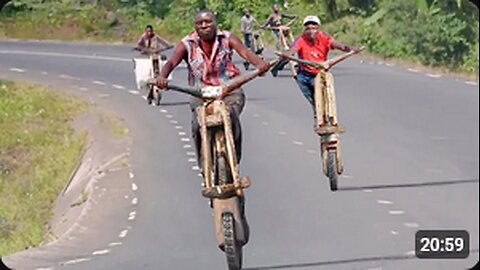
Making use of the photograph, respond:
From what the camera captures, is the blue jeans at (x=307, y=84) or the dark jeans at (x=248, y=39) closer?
the dark jeans at (x=248, y=39)

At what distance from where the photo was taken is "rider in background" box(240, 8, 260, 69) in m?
4.82

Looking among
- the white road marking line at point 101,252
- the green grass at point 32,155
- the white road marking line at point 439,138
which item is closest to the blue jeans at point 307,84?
the green grass at point 32,155

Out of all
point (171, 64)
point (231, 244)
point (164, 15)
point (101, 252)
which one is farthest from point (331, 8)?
point (101, 252)

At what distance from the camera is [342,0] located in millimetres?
5574

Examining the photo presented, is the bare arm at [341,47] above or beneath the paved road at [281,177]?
above

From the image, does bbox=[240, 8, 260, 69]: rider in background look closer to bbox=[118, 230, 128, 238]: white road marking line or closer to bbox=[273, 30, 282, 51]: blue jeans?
bbox=[273, 30, 282, 51]: blue jeans

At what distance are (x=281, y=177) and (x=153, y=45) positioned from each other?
2260 mm

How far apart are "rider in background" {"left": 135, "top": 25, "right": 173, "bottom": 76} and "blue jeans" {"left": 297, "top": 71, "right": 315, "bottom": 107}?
25.8 inches

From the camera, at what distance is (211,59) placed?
13.9ft

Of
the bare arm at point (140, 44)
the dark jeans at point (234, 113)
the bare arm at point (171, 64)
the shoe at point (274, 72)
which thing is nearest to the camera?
the bare arm at point (171, 64)

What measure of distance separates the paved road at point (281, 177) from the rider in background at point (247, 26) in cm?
23

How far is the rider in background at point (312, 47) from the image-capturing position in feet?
15.3

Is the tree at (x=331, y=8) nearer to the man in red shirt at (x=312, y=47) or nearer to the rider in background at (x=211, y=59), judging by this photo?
the man in red shirt at (x=312, y=47)
